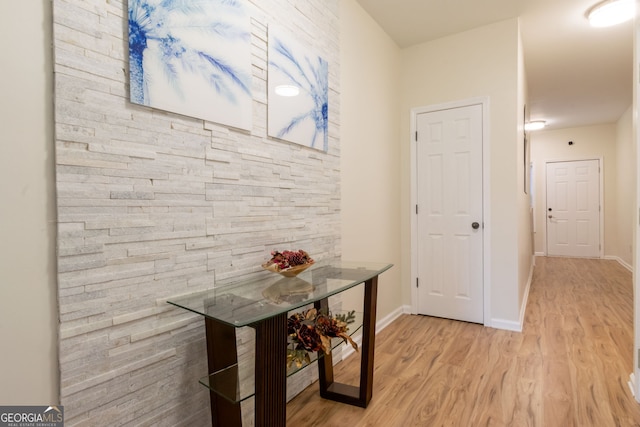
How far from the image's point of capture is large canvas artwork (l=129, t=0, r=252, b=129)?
1.23 meters

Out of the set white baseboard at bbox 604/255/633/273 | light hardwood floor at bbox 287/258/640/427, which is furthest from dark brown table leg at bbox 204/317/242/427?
white baseboard at bbox 604/255/633/273

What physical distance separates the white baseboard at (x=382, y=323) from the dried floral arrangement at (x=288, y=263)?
1.15m

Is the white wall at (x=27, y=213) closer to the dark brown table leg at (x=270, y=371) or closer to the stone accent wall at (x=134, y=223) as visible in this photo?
the stone accent wall at (x=134, y=223)

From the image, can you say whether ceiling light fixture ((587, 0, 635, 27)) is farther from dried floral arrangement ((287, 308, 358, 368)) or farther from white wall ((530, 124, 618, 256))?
white wall ((530, 124, 618, 256))

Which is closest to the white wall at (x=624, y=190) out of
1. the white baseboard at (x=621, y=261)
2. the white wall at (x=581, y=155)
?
the white baseboard at (x=621, y=261)

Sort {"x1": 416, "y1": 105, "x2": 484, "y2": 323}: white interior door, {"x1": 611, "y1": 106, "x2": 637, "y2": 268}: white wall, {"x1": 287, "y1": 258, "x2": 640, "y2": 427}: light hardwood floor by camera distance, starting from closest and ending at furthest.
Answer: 1. {"x1": 287, "y1": 258, "x2": 640, "y2": 427}: light hardwood floor
2. {"x1": 416, "y1": 105, "x2": 484, "y2": 323}: white interior door
3. {"x1": 611, "y1": 106, "x2": 637, "y2": 268}: white wall

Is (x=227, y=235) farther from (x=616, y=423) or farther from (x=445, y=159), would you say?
(x=445, y=159)

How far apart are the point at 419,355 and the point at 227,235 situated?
1791 millimetres

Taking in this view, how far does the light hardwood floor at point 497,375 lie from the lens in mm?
1770

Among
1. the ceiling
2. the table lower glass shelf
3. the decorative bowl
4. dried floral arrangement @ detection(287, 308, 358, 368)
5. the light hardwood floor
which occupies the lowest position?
the light hardwood floor

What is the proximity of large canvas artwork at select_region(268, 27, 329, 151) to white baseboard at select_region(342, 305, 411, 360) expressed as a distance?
1.52 meters

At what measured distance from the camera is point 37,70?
3.28 feet

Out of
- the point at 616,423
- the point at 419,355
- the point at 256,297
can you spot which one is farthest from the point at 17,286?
the point at 616,423

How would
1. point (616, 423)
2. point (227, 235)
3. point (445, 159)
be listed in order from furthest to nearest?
point (445, 159), point (616, 423), point (227, 235)
